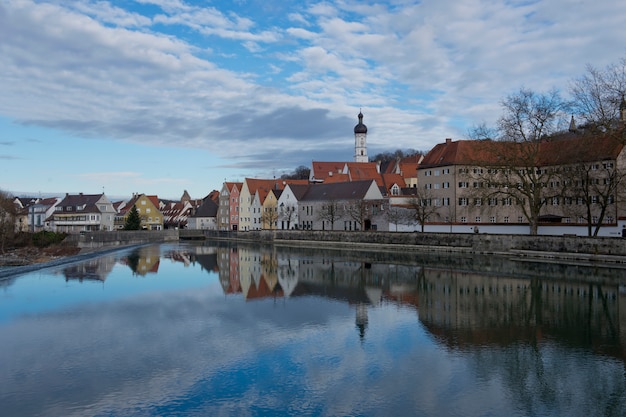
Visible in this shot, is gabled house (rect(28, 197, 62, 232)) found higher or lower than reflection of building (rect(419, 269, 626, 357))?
higher

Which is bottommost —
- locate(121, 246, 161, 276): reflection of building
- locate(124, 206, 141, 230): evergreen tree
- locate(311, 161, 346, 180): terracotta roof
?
locate(121, 246, 161, 276): reflection of building

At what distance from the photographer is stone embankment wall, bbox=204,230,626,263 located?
32719 millimetres

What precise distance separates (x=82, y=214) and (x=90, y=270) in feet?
175

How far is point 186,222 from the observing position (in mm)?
110750

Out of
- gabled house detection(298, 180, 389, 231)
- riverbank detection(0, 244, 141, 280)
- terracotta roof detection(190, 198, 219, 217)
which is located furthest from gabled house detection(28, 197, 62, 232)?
gabled house detection(298, 180, 389, 231)

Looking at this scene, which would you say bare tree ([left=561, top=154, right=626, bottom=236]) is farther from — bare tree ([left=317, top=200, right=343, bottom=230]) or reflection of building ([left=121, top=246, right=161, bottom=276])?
reflection of building ([left=121, top=246, right=161, bottom=276])

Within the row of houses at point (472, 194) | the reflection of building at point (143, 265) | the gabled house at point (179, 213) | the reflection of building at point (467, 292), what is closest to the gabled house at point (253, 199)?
the row of houses at point (472, 194)

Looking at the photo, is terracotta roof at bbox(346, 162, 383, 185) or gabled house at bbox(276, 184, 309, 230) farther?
terracotta roof at bbox(346, 162, 383, 185)

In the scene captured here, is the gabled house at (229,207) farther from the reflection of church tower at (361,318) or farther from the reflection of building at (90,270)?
the reflection of church tower at (361,318)

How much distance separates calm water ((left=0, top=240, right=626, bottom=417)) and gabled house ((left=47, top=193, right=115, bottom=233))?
60085 mm

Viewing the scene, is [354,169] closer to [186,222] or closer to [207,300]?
[186,222]

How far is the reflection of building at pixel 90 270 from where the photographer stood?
30.2 meters

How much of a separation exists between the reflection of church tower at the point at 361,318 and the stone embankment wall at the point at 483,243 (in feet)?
63.6

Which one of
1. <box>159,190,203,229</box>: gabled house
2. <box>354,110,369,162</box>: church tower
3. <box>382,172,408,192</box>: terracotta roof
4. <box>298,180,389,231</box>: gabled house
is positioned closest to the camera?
<box>298,180,389,231</box>: gabled house
